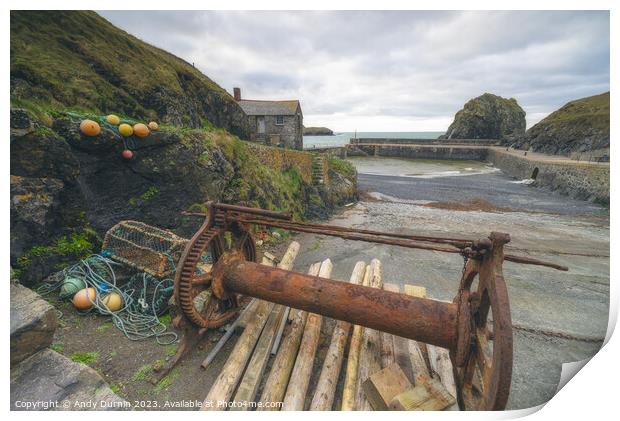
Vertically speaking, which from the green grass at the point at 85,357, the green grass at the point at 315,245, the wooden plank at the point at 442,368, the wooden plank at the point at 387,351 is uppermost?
the green grass at the point at 85,357

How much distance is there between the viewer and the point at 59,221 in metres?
4.93

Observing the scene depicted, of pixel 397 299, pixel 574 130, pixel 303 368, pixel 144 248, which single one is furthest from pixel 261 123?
pixel 574 130

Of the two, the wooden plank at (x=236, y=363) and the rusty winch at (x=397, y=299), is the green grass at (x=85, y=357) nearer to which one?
the rusty winch at (x=397, y=299)

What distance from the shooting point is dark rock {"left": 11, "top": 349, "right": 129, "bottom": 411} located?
9.26ft

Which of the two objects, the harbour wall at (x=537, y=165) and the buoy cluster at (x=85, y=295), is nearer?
the buoy cluster at (x=85, y=295)

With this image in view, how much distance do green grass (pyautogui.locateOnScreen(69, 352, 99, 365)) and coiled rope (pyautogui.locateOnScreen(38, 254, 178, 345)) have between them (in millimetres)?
442

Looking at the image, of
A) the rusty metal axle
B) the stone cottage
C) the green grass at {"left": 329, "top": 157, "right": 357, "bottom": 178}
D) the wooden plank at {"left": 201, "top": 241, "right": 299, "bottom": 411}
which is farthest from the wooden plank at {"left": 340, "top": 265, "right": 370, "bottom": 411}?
the stone cottage

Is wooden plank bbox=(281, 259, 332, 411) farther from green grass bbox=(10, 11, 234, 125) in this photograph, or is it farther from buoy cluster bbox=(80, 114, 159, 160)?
green grass bbox=(10, 11, 234, 125)

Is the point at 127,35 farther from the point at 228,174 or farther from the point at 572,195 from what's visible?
the point at 572,195

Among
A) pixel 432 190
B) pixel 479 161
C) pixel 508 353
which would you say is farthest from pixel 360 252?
pixel 479 161

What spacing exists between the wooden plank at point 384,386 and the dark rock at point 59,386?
276cm

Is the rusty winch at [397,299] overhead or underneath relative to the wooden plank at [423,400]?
overhead

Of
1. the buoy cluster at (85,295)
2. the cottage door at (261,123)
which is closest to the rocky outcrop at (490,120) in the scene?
the cottage door at (261,123)

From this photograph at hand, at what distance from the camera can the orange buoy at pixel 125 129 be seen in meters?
5.85
